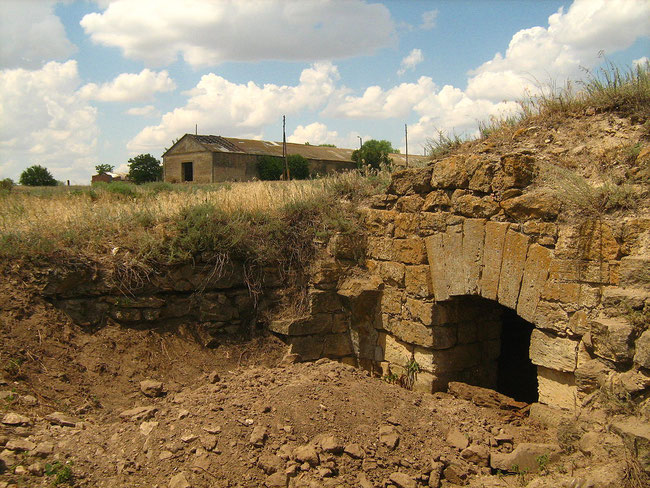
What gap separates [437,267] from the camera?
549cm

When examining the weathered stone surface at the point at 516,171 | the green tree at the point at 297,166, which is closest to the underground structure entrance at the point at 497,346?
the weathered stone surface at the point at 516,171

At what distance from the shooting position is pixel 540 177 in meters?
4.75

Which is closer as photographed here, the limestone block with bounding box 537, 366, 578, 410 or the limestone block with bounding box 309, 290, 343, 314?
the limestone block with bounding box 537, 366, 578, 410

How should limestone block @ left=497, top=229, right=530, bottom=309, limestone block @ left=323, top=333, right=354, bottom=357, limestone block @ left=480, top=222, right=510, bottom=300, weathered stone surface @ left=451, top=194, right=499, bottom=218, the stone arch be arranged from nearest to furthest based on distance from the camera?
the stone arch, limestone block @ left=497, top=229, right=530, bottom=309, limestone block @ left=480, top=222, right=510, bottom=300, weathered stone surface @ left=451, top=194, right=499, bottom=218, limestone block @ left=323, top=333, right=354, bottom=357

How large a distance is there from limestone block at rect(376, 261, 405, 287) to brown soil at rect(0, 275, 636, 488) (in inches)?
45.3

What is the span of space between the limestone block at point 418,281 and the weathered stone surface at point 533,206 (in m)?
1.23

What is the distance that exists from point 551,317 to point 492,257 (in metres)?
0.82

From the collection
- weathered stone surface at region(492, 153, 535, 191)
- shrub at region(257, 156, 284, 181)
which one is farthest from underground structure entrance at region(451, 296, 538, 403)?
shrub at region(257, 156, 284, 181)

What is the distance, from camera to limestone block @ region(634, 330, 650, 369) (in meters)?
3.34

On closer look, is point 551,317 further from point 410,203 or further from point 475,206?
point 410,203

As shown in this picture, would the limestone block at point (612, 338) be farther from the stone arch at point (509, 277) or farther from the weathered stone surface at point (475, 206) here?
the weathered stone surface at point (475, 206)

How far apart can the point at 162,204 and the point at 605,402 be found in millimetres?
5725

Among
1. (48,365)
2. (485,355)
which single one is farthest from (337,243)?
(48,365)

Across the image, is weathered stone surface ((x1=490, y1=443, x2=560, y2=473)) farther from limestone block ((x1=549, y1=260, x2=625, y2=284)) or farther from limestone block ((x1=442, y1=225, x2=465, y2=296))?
limestone block ((x1=442, y1=225, x2=465, y2=296))
